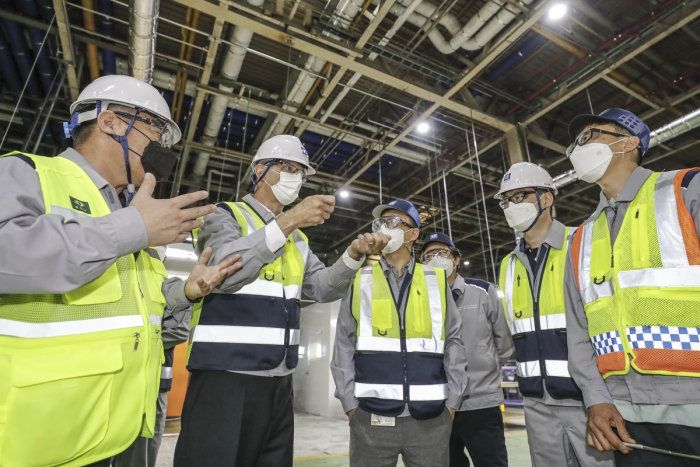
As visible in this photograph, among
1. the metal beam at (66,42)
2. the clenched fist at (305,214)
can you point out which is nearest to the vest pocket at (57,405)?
the clenched fist at (305,214)

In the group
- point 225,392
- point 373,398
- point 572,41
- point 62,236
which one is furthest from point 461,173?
point 62,236

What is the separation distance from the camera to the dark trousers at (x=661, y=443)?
139cm

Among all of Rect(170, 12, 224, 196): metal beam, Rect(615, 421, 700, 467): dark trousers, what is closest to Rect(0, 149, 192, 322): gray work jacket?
Rect(615, 421, 700, 467): dark trousers

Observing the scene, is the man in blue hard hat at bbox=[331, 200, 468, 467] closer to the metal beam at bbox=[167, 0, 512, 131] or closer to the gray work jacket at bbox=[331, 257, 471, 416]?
the gray work jacket at bbox=[331, 257, 471, 416]

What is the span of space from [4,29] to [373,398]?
20.0 ft

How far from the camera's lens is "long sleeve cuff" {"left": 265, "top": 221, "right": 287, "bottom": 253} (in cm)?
171

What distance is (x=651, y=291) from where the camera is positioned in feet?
5.09

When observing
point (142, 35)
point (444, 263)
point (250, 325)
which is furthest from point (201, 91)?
point (250, 325)

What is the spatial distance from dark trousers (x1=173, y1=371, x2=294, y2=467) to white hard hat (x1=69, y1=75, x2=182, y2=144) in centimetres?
124

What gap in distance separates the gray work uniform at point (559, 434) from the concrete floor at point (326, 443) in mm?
2995

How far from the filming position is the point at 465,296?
11.4 ft

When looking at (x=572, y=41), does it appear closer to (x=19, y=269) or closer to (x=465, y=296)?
(x=465, y=296)

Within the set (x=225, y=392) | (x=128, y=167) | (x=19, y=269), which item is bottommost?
(x=225, y=392)

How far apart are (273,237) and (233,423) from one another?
2.74 feet
